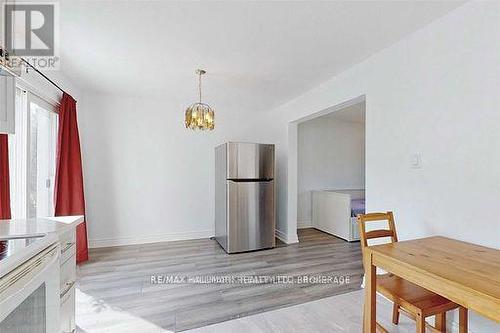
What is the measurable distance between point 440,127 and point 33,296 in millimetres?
2728

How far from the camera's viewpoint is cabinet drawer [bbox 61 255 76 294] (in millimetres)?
1496

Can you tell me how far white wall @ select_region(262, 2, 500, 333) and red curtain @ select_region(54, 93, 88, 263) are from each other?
3460mm

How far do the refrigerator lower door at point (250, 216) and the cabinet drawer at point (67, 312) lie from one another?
7.06 ft

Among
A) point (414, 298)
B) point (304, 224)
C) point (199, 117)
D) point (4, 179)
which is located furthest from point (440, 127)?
point (304, 224)

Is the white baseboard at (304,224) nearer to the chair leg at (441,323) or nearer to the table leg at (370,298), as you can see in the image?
the chair leg at (441,323)

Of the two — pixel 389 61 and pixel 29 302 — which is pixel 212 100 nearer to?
pixel 389 61

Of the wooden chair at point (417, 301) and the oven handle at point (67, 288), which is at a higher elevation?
the oven handle at point (67, 288)

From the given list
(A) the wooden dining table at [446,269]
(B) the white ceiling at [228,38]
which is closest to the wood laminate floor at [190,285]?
(A) the wooden dining table at [446,269]

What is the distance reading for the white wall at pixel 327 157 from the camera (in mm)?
5301

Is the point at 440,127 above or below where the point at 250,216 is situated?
above

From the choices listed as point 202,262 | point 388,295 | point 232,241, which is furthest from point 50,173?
point 388,295

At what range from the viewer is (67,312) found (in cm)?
154

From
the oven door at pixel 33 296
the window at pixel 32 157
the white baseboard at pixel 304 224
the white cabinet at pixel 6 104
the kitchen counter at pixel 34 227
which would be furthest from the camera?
the white baseboard at pixel 304 224

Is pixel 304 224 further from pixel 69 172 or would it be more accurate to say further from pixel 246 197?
pixel 69 172
